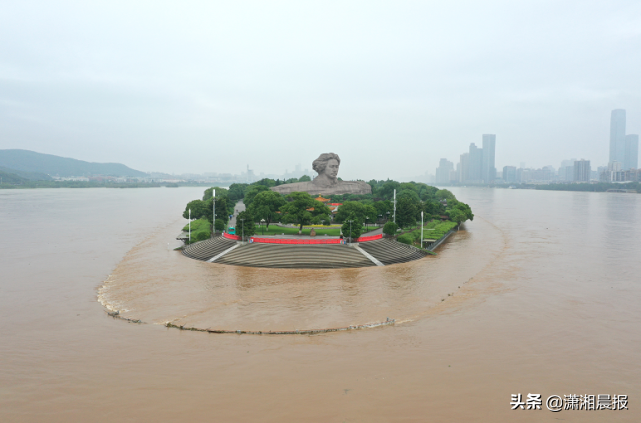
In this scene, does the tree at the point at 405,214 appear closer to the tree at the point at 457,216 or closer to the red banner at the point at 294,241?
the red banner at the point at 294,241

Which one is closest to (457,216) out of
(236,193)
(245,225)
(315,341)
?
(245,225)

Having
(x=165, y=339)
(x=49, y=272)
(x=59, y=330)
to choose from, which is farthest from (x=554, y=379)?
(x=49, y=272)

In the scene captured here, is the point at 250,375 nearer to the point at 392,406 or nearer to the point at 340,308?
the point at 392,406

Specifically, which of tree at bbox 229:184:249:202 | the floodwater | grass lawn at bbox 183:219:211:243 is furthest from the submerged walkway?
tree at bbox 229:184:249:202

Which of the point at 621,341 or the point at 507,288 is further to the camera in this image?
the point at 507,288

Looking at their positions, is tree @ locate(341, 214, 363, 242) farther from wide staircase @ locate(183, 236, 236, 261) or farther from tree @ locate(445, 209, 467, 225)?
tree @ locate(445, 209, 467, 225)

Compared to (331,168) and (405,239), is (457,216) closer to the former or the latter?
(405,239)

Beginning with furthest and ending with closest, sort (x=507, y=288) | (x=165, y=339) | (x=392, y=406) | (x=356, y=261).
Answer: (x=356, y=261) < (x=507, y=288) < (x=165, y=339) < (x=392, y=406)
